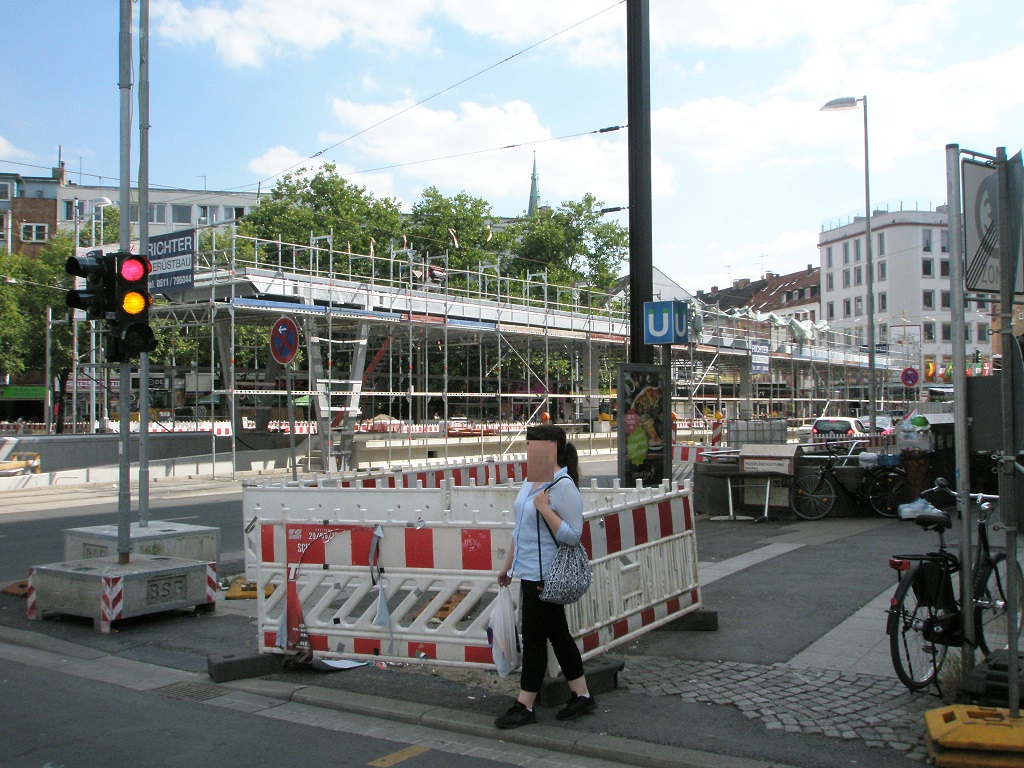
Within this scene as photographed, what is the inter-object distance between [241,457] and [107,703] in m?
20.9

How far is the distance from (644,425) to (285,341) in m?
4.50

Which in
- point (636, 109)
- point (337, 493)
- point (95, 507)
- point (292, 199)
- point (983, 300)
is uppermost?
point (292, 199)

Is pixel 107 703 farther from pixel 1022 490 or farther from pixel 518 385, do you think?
pixel 518 385

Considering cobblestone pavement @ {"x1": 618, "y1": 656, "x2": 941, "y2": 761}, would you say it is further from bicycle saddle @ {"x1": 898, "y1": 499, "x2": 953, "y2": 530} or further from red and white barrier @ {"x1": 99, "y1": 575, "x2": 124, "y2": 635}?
red and white barrier @ {"x1": 99, "y1": 575, "x2": 124, "y2": 635}

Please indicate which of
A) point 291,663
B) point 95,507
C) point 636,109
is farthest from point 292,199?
point 291,663

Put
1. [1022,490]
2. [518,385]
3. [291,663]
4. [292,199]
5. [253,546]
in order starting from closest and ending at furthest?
1. [1022,490]
2. [291,663]
3. [253,546]
4. [518,385]
5. [292,199]

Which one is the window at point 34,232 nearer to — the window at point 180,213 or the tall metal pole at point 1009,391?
the window at point 180,213

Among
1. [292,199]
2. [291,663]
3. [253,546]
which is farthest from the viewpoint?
[292,199]

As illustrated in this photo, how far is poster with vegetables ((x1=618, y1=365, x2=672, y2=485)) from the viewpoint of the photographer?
34.9 feet

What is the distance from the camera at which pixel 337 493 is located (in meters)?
8.57

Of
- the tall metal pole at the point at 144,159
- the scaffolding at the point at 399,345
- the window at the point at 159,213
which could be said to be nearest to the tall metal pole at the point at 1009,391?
the tall metal pole at the point at 144,159

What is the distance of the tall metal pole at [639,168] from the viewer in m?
10.4

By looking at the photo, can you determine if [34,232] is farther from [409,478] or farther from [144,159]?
[409,478]

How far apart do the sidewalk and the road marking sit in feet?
0.62
